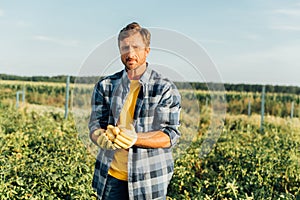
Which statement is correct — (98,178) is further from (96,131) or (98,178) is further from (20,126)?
(20,126)

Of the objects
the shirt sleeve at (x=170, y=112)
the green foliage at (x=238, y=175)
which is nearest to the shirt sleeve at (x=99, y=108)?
the shirt sleeve at (x=170, y=112)

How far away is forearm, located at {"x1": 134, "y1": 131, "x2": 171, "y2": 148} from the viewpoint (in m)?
1.92

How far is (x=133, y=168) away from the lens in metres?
2.14

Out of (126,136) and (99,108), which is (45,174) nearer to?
(99,108)

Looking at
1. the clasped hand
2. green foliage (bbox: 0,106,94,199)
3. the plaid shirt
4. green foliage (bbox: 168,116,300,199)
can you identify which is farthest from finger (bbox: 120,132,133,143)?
green foliage (bbox: 168,116,300,199)

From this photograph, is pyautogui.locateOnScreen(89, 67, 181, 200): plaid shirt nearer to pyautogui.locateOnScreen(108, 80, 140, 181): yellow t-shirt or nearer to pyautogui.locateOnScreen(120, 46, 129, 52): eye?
pyautogui.locateOnScreen(108, 80, 140, 181): yellow t-shirt

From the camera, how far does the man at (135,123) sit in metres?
1.94

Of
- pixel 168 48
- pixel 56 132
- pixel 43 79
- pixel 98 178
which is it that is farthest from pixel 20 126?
pixel 43 79

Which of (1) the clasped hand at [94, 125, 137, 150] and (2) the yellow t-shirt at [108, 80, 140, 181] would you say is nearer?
(1) the clasped hand at [94, 125, 137, 150]

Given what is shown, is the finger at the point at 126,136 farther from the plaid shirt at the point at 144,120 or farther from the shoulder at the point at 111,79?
the shoulder at the point at 111,79

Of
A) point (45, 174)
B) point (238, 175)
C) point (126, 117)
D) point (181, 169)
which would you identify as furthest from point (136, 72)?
point (238, 175)

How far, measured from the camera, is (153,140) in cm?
196

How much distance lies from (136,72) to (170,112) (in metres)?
0.22

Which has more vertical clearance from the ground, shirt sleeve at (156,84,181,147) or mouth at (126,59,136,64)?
mouth at (126,59,136,64)
